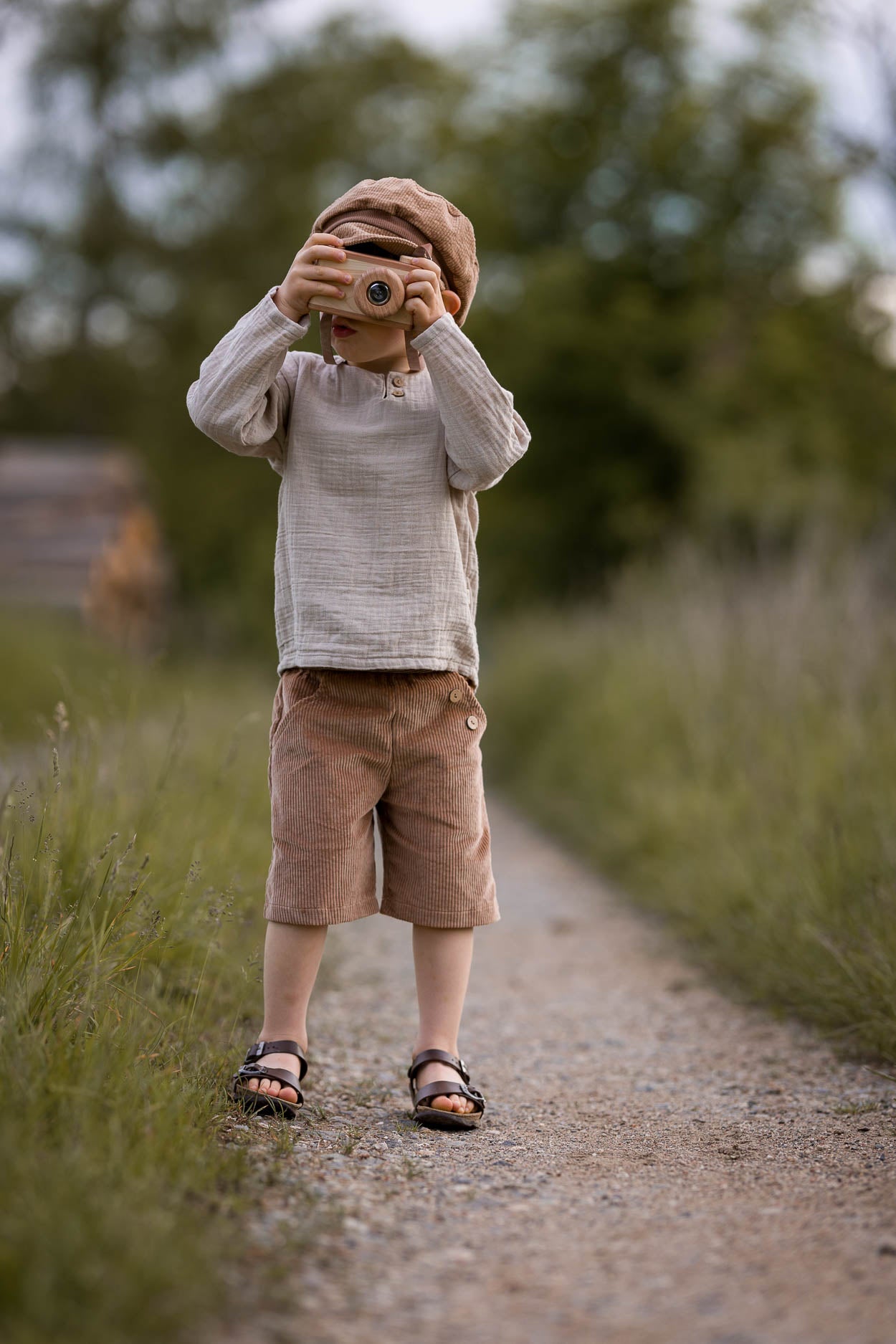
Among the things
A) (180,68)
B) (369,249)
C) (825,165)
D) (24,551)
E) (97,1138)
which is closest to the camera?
(97,1138)

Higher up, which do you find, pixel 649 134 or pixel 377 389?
pixel 649 134

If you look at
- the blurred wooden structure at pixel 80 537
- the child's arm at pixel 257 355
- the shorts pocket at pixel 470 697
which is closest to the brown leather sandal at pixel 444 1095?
the shorts pocket at pixel 470 697

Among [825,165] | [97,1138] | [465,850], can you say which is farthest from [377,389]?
[825,165]

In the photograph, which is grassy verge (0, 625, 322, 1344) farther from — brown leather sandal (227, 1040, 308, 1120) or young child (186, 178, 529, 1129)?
young child (186, 178, 529, 1129)

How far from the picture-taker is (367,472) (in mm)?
2428

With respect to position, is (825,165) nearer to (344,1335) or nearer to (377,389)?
(377,389)

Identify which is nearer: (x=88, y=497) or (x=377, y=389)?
(x=377, y=389)

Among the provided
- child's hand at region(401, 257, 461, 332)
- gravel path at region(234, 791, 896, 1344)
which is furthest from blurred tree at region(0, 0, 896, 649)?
child's hand at region(401, 257, 461, 332)

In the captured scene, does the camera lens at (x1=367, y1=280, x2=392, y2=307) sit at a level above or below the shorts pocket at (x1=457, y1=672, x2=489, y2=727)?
above

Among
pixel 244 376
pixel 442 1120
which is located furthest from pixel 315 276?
pixel 442 1120

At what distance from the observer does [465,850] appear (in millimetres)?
2477

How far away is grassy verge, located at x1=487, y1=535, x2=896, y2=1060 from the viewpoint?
3256mm

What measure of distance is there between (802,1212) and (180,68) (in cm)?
1442

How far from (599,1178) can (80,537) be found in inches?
425
